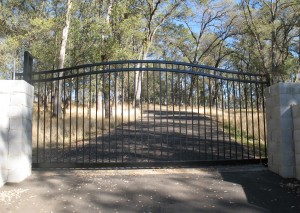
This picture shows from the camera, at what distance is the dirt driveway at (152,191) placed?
4.71 m

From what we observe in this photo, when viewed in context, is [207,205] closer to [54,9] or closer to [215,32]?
[54,9]

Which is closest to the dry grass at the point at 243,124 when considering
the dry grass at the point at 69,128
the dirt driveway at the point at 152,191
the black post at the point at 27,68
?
the dirt driveway at the point at 152,191

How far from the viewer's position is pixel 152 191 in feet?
17.5

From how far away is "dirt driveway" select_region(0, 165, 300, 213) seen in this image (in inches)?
185

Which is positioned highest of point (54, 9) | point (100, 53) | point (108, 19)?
point (54, 9)

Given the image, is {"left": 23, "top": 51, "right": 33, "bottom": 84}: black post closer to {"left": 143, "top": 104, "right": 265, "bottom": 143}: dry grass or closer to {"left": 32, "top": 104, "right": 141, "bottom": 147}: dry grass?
{"left": 32, "top": 104, "right": 141, "bottom": 147}: dry grass

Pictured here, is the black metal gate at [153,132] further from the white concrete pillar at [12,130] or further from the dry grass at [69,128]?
the white concrete pillar at [12,130]

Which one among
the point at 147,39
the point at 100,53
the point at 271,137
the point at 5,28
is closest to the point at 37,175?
the point at 271,137

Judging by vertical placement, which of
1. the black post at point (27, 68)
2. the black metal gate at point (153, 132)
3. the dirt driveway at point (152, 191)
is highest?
the black post at point (27, 68)

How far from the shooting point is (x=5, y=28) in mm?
21234

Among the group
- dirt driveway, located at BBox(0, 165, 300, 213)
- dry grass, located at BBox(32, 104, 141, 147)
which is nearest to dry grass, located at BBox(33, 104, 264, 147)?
dry grass, located at BBox(32, 104, 141, 147)

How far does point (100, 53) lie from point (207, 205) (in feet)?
45.0

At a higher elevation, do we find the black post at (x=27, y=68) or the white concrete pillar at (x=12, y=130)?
the black post at (x=27, y=68)

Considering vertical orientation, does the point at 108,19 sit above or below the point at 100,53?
above
